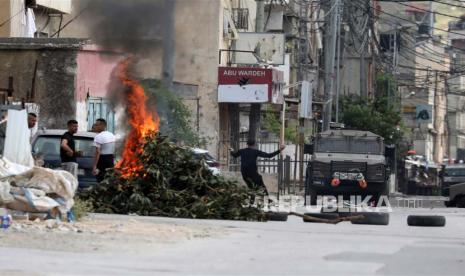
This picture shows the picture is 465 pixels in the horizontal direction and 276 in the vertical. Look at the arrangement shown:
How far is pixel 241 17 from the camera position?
4781cm

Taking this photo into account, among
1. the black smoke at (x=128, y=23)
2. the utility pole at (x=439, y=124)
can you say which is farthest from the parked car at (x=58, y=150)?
the utility pole at (x=439, y=124)

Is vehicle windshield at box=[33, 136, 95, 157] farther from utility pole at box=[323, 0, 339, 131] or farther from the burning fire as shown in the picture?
utility pole at box=[323, 0, 339, 131]

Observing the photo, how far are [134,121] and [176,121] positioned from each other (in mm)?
14408

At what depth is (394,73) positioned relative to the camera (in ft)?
253

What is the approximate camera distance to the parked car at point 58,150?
69.1ft

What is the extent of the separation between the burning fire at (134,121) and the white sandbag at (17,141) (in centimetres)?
274

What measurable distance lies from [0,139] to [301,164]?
1572cm

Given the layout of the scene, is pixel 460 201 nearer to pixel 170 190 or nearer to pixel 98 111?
pixel 98 111

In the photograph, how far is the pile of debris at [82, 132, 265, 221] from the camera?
18.9m

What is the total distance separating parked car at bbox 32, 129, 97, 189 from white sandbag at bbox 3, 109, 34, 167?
384 cm

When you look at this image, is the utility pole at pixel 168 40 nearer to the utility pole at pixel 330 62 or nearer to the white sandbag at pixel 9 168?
the white sandbag at pixel 9 168

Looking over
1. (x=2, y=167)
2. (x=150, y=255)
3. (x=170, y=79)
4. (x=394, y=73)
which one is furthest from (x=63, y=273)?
(x=394, y=73)

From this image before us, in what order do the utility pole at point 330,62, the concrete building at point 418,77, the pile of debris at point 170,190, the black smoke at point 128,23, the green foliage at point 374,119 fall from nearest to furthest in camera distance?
1. the pile of debris at point 170,190
2. the black smoke at point 128,23
3. the utility pole at point 330,62
4. the green foliage at point 374,119
5. the concrete building at point 418,77

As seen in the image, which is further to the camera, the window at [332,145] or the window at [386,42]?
the window at [386,42]
